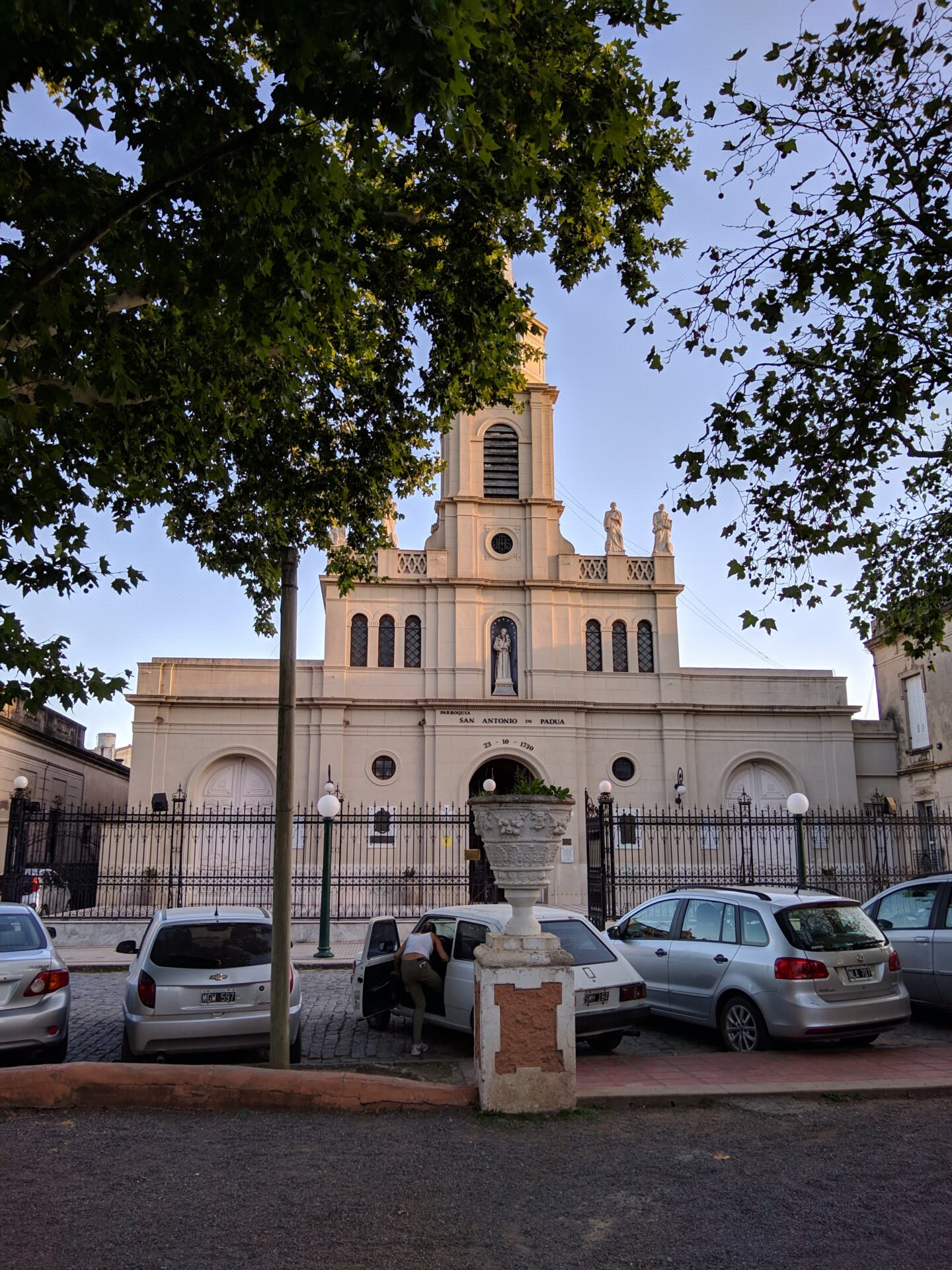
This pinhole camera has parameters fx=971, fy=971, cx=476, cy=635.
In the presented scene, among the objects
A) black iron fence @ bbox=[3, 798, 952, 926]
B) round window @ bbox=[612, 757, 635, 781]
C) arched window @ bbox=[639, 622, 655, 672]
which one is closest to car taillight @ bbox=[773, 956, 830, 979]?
black iron fence @ bbox=[3, 798, 952, 926]

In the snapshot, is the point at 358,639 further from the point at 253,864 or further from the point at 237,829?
the point at 253,864

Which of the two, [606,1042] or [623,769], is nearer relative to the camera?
[606,1042]

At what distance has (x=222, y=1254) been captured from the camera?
4516 mm

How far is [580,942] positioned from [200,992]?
3653 millimetres

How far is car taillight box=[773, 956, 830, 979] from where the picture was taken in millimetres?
8602

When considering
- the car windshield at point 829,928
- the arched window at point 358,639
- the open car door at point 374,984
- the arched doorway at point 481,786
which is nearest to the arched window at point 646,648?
the arched doorway at point 481,786

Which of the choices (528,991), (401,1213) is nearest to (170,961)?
(528,991)

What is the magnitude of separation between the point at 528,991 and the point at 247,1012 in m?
2.90

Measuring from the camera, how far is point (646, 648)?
30719 mm

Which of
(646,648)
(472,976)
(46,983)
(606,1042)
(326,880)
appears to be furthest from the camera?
(646,648)

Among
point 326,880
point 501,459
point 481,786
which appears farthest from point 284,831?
point 501,459

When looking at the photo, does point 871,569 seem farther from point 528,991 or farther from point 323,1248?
point 323,1248

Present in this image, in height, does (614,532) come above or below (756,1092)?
above

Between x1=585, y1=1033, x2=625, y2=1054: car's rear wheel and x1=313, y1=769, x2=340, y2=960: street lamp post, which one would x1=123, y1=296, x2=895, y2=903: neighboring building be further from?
x1=585, y1=1033, x2=625, y2=1054: car's rear wheel
